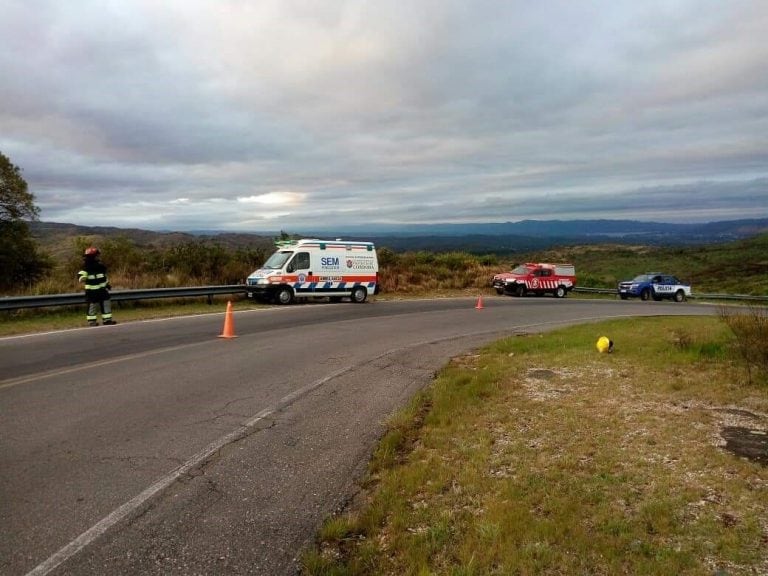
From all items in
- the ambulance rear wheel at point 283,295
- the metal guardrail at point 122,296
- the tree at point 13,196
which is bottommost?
the ambulance rear wheel at point 283,295

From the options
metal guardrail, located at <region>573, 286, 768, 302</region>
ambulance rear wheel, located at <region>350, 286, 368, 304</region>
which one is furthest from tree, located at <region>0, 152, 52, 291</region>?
metal guardrail, located at <region>573, 286, 768, 302</region>

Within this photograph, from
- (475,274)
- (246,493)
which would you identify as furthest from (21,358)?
(475,274)

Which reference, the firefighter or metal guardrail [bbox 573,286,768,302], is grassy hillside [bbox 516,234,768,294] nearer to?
metal guardrail [bbox 573,286,768,302]

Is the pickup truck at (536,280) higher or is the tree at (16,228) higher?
the tree at (16,228)

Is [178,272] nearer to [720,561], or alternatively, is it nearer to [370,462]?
[370,462]

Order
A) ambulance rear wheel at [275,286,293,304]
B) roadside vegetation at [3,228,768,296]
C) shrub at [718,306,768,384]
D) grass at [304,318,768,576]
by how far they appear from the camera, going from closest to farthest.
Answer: grass at [304,318,768,576] < shrub at [718,306,768,384] < roadside vegetation at [3,228,768,296] < ambulance rear wheel at [275,286,293,304]

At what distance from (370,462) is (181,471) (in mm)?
1659

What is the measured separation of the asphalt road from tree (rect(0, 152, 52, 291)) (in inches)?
849

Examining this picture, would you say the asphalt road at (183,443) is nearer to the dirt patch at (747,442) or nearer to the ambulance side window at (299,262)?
the dirt patch at (747,442)

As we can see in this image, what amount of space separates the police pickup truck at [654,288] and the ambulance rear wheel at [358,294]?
19.1 meters

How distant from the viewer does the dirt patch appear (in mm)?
4624

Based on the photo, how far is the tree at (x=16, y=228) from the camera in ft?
96.4

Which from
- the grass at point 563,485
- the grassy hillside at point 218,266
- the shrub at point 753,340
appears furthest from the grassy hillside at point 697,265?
the grass at point 563,485

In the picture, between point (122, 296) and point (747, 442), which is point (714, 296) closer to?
point (122, 296)
